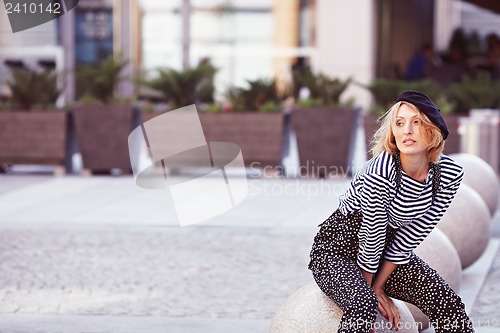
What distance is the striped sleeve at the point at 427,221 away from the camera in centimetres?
478

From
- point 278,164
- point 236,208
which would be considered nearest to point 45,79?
point 278,164

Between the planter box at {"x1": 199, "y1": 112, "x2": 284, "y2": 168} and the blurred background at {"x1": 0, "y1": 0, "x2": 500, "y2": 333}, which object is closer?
the blurred background at {"x1": 0, "y1": 0, "x2": 500, "y2": 333}

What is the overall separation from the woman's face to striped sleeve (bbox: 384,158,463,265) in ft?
0.58

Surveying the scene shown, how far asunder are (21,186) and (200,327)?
816 cm

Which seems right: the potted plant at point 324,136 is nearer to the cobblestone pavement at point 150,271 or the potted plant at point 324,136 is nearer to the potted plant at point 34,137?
the potted plant at point 34,137

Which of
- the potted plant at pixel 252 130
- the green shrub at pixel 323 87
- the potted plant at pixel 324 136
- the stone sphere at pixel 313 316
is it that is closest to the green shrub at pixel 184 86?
the potted plant at pixel 252 130

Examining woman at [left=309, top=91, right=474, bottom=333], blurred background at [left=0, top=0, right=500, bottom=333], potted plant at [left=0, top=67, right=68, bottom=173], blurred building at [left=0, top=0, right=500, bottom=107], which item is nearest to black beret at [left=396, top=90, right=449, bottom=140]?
woman at [left=309, top=91, right=474, bottom=333]

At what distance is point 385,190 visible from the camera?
15.1 ft

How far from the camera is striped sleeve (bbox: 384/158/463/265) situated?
4781 mm

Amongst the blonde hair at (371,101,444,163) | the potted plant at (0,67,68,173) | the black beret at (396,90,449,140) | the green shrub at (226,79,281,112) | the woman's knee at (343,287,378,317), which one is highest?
the black beret at (396,90,449,140)

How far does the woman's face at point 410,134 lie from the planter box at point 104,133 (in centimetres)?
1070

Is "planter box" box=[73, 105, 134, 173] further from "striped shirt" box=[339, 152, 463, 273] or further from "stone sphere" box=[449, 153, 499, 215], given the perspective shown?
"striped shirt" box=[339, 152, 463, 273]

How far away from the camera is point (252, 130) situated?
14797mm

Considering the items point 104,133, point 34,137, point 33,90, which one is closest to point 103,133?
point 104,133
